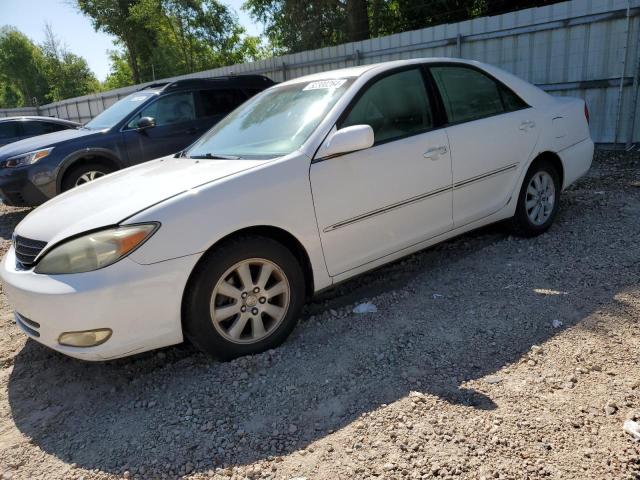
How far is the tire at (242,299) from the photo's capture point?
2.79m

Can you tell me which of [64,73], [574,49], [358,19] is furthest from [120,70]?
[574,49]

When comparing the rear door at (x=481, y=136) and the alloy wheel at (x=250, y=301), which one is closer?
the alloy wheel at (x=250, y=301)

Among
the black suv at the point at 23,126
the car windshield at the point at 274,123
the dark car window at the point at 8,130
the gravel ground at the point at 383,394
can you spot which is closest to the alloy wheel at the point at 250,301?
the gravel ground at the point at 383,394

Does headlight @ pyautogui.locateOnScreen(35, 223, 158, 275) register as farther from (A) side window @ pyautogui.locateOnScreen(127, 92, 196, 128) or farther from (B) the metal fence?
(B) the metal fence

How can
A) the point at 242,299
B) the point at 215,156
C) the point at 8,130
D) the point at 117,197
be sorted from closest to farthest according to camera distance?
the point at 242,299, the point at 117,197, the point at 215,156, the point at 8,130

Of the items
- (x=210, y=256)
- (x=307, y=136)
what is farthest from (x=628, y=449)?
(x=307, y=136)

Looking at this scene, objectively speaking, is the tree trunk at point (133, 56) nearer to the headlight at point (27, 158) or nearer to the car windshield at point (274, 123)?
the headlight at point (27, 158)

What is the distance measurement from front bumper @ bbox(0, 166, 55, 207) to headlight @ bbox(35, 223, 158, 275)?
465 centimetres

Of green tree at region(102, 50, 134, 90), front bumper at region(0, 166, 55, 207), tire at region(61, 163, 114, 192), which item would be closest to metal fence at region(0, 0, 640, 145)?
tire at region(61, 163, 114, 192)

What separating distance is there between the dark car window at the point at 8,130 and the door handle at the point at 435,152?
1146 cm

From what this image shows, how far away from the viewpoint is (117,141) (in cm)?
704

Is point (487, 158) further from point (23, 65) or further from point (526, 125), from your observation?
point (23, 65)

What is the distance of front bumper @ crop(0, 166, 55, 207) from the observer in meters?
6.72

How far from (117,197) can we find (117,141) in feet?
14.6
